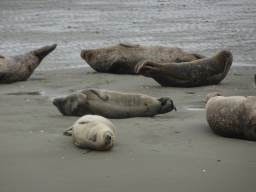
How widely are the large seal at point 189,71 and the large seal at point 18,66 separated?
258cm

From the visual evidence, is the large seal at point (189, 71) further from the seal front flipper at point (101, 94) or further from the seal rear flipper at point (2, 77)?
the seal rear flipper at point (2, 77)

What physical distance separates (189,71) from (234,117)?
13.3 ft

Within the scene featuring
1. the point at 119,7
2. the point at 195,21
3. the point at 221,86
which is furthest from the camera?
the point at 119,7

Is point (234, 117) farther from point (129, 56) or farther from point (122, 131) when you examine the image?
point (129, 56)

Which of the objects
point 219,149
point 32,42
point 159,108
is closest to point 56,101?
point 159,108

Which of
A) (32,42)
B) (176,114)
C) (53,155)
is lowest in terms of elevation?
(32,42)

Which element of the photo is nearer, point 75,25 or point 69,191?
point 69,191

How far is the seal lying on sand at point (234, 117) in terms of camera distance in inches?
170

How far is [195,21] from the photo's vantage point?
18047 millimetres

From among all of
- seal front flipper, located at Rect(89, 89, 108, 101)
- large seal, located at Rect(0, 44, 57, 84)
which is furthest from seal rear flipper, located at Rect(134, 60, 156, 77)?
large seal, located at Rect(0, 44, 57, 84)

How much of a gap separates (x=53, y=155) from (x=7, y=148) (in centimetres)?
50

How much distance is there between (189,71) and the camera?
8414 millimetres

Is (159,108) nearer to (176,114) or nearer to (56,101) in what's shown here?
(176,114)

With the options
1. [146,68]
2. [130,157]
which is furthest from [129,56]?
[130,157]
